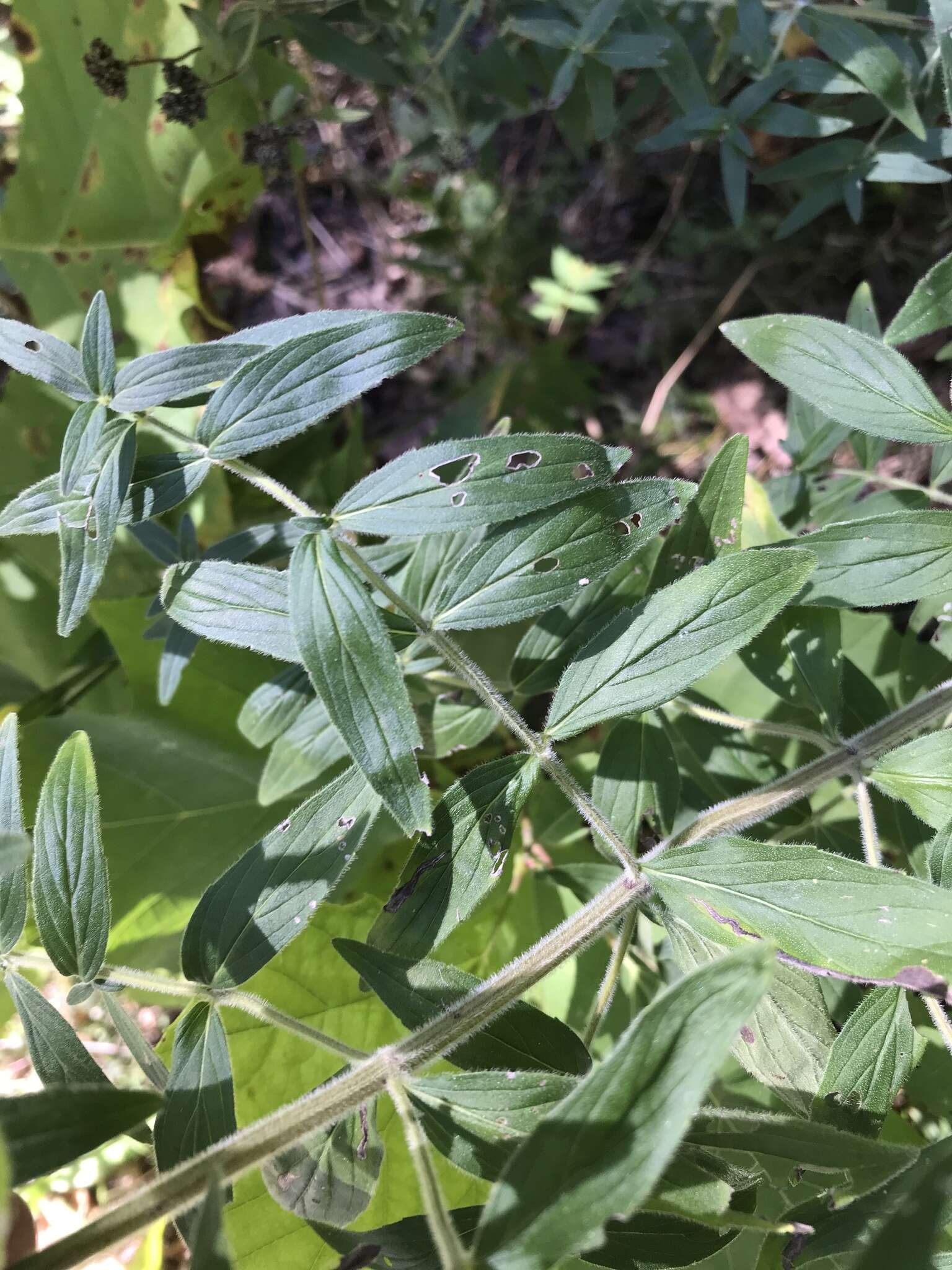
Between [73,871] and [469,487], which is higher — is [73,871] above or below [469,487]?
below

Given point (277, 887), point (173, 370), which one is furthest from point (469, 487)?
point (277, 887)

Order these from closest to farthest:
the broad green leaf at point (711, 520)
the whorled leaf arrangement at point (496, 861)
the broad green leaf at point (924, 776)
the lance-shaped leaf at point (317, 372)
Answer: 1. the whorled leaf arrangement at point (496, 861)
2. the lance-shaped leaf at point (317, 372)
3. the broad green leaf at point (924, 776)
4. the broad green leaf at point (711, 520)

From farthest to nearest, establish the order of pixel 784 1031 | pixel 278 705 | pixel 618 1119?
pixel 278 705 → pixel 784 1031 → pixel 618 1119

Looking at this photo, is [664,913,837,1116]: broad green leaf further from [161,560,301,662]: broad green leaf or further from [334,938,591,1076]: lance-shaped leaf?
[161,560,301,662]: broad green leaf

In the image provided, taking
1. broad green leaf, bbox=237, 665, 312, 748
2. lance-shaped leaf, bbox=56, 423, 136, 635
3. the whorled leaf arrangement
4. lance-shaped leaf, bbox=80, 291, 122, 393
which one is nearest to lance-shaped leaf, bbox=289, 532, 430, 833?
the whorled leaf arrangement

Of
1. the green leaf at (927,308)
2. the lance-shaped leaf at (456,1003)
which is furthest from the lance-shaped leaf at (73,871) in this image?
the green leaf at (927,308)

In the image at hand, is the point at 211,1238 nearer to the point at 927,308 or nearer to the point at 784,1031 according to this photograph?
the point at 784,1031

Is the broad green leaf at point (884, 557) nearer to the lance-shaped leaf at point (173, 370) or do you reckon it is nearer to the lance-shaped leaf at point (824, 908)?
the lance-shaped leaf at point (824, 908)
